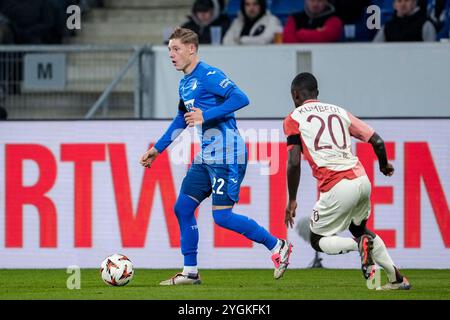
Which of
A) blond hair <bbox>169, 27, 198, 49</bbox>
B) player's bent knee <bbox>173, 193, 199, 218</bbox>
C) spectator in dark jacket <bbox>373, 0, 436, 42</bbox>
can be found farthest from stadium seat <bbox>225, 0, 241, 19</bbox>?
player's bent knee <bbox>173, 193, 199, 218</bbox>

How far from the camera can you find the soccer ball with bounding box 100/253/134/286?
10633mm

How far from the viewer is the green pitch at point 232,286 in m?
9.47

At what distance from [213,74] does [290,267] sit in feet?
11.6

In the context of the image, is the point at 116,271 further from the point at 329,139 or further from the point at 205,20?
the point at 205,20

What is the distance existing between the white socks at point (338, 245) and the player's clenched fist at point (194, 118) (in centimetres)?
158

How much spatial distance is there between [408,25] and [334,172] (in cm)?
647

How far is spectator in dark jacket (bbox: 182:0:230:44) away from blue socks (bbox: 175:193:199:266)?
614 cm

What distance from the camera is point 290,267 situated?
13.6 metres

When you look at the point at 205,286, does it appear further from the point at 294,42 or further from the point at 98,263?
the point at 294,42

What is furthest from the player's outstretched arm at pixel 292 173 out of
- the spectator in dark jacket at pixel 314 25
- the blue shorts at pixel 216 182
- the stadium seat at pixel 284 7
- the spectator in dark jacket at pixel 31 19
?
the spectator in dark jacket at pixel 31 19

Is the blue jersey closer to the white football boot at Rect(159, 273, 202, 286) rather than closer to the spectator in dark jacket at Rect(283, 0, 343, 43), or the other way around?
the white football boot at Rect(159, 273, 202, 286)

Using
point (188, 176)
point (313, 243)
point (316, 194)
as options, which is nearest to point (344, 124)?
point (313, 243)

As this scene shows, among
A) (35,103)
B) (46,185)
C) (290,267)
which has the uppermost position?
(35,103)

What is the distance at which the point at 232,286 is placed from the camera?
10766mm
